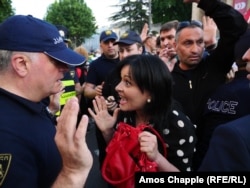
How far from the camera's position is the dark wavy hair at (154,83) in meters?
1.94

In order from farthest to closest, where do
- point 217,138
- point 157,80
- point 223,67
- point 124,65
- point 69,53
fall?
point 223,67, point 124,65, point 157,80, point 69,53, point 217,138

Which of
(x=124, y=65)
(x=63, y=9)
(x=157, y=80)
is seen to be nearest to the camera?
(x=157, y=80)

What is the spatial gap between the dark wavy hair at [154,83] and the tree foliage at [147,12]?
84.2 feet

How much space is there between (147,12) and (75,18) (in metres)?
16.8

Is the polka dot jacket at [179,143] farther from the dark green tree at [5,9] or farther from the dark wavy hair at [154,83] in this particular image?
the dark green tree at [5,9]

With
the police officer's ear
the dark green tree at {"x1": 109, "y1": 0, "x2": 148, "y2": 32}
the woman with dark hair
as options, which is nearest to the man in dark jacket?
the woman with dark hair

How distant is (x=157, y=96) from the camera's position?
1.96 metres

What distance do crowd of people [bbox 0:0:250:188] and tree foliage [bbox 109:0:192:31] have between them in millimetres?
25092

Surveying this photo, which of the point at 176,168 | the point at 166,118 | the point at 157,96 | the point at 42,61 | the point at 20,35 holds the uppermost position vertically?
the point at 20,35

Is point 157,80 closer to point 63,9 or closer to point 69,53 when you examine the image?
point 69,53

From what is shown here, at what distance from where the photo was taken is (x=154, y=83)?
1938mm

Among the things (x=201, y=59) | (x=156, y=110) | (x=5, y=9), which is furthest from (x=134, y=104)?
(x=5, y=9)

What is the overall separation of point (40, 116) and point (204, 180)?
2.71 feet

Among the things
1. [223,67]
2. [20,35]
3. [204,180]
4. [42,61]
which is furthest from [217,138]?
[223,67]
